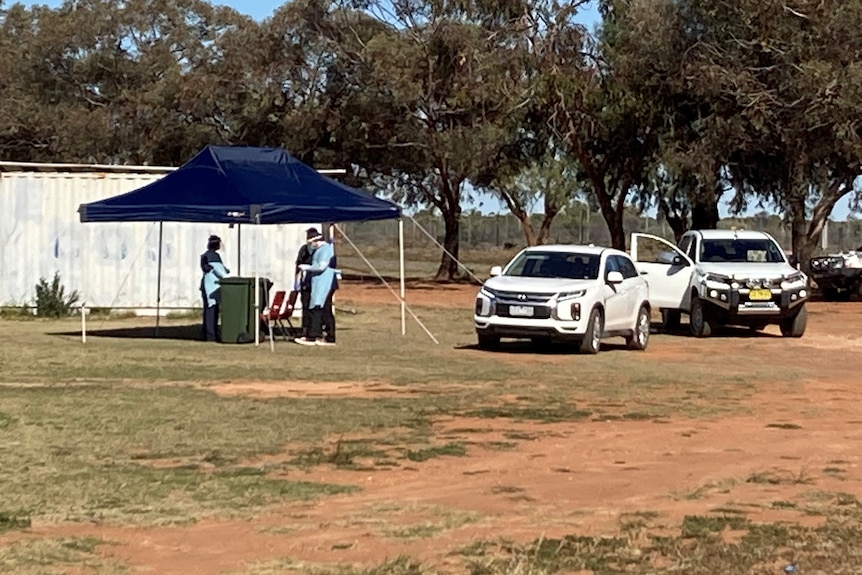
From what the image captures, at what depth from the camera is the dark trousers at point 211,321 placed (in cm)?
2300

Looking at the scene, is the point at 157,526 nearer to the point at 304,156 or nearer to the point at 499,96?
the point at 499,96

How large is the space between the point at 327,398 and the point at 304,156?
32028 mm

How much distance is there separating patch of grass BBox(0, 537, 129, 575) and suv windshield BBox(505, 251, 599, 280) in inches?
569

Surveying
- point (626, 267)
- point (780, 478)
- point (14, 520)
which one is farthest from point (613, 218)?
point (14, 520)

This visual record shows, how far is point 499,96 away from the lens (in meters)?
40.9

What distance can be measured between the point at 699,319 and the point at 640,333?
2.78 m

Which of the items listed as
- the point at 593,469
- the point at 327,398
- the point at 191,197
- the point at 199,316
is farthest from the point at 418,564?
the point at 199,316

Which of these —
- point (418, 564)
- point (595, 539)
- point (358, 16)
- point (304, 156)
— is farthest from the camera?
point (304, 156)

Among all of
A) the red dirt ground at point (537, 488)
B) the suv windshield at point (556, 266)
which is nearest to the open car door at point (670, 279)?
the suv windshield at point (556, 266)

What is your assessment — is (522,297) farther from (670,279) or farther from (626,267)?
(670,279)

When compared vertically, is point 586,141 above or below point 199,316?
above

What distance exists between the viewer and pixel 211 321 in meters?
23.0

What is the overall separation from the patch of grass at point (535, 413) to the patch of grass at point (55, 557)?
21.1ft

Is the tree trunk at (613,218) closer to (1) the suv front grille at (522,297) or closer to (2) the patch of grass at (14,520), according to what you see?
(1) the suv front grille at (522,297)
